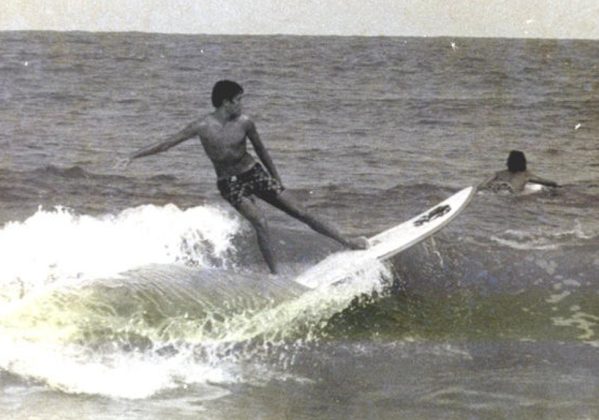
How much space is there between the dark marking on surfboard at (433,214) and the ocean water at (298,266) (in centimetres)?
45

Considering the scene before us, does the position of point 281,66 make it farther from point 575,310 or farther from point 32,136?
point 575,310

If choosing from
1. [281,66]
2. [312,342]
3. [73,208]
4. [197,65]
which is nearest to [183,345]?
[312,342]

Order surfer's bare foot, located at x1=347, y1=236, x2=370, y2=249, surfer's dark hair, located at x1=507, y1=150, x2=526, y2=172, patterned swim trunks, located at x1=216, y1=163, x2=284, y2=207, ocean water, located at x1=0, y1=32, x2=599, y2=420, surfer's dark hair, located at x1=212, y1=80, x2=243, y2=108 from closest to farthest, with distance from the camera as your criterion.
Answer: ocean water, located at x1=0, y1=32, x2=599, y2=420 → surfer's dark hair, located at x1=212, y1=80, x2=243, y2=108 → patterned swim trunks, located at x1=216, y1=163, x2=284, y2=207 → surfer's bare foot, located at x1=347, y1=236, x2=370, y2=249 → surfer's dark hair, located at x1=507, y1=150, x2=526, y2=172

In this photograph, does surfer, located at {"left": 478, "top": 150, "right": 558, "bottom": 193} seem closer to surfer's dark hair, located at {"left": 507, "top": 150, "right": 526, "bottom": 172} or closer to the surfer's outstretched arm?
surfer's dark hair, located at {"left": 507, "top": 150, "right": 526, "bottom": 172}

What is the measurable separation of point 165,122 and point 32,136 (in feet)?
5.74

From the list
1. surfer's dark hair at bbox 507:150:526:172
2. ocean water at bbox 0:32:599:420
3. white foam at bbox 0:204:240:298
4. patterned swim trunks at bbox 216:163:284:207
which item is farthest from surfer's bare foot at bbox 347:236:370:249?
surfer's dark hair at bbox 507:150:526:172

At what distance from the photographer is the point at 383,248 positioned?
5652 mm

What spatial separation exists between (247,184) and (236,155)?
7.4 inches

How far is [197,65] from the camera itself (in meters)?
14.7

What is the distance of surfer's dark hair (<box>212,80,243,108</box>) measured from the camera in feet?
17.0

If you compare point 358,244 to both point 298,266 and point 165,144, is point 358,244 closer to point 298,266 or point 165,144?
point 298,266

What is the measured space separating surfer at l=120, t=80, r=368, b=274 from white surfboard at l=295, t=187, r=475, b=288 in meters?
0.30

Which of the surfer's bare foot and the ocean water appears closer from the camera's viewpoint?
the ocean water

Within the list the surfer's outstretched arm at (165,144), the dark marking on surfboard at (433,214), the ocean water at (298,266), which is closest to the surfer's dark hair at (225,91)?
A: the surfer's outstretched arm at (165,144)
